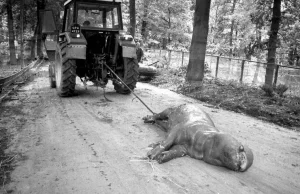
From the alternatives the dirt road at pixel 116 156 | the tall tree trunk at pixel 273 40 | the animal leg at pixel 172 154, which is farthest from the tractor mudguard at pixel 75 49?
the tall tree trunk at pixel 273 40

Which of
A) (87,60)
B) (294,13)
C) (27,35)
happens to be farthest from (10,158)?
(27,35)

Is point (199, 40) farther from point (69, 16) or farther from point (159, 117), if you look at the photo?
point (159, 117)

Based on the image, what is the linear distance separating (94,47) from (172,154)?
581cm

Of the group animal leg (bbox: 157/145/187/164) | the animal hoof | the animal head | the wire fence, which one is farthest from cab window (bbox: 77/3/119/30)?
the animal head

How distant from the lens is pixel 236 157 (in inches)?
137

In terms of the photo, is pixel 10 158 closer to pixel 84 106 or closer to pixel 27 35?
pixel 84 106

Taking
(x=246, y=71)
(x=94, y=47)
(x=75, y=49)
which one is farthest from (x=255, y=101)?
(x=75, y=49)

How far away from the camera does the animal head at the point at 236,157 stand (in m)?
3.42

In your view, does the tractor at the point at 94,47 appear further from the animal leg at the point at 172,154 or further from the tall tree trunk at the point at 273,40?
the tall tree trunk at the point at 273,40

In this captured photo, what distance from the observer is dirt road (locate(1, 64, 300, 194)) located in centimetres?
334

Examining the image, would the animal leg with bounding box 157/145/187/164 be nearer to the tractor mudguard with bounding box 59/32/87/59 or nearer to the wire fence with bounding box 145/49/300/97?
the tractor mudguard with bounding box 59/32/87/59

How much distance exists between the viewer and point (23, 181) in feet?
10.9

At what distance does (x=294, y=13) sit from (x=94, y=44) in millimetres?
8061

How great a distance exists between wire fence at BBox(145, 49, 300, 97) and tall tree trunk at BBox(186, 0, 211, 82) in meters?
2.57
